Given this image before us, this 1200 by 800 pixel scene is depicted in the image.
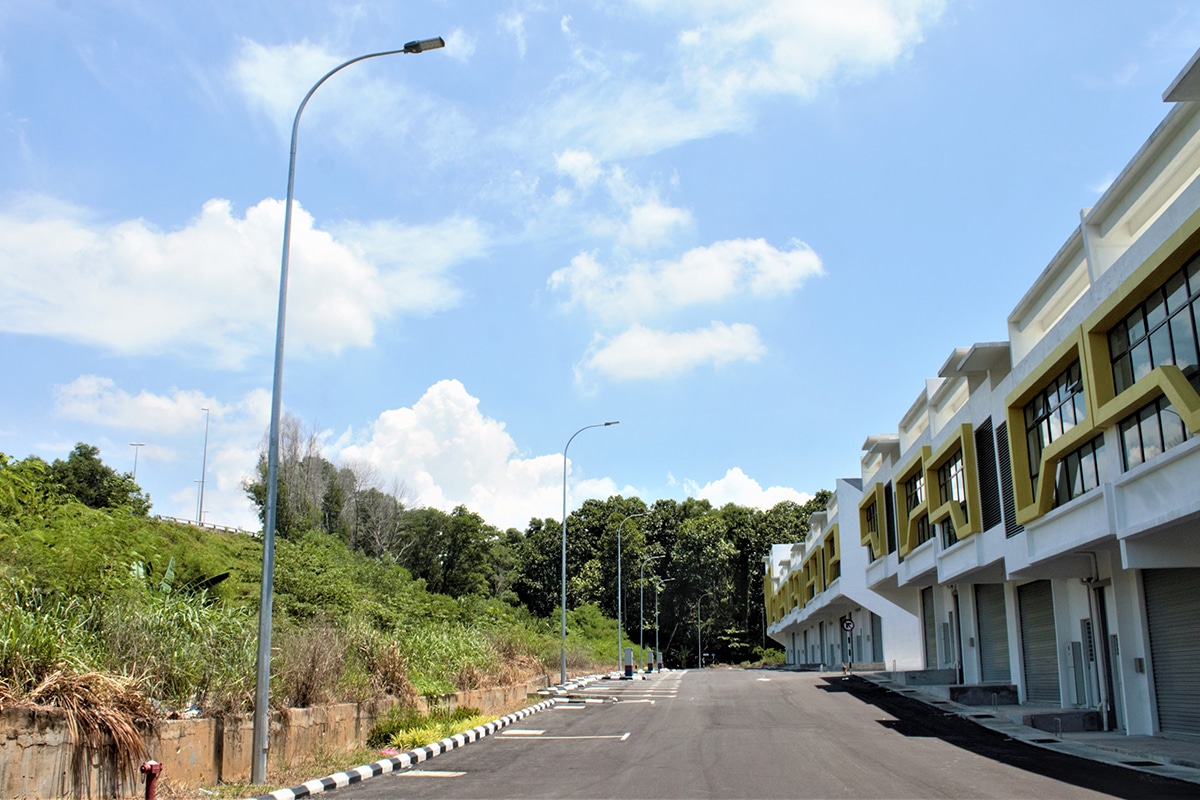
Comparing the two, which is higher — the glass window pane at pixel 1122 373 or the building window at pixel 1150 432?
the glass window pane at pixel 1122 373

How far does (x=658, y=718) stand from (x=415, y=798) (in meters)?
12.7

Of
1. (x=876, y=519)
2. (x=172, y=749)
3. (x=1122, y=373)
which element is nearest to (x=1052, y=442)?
(x=1122, y=373)

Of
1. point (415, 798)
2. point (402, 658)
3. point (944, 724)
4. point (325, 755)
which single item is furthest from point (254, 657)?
point (944, 724)

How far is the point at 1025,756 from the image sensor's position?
15734 millimetres

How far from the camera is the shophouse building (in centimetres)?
1496

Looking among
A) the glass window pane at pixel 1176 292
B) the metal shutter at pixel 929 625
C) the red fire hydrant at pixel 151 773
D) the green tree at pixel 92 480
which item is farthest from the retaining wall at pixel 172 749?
the green tree at pixel 92 480

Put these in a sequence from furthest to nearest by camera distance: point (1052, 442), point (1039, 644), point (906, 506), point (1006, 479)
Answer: point (906, 506)
point (1039, 644)
point (1006, 479)
point (1052, 442)

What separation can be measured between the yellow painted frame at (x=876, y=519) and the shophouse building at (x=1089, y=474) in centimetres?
481

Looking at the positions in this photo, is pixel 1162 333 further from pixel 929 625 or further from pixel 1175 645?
pixel 929 625

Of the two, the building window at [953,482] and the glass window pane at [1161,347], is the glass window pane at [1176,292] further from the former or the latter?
the building window at [953,482]

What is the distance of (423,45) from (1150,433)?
13.1 metres

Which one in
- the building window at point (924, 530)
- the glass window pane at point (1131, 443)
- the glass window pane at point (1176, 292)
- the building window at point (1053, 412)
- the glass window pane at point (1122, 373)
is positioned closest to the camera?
the glass window pane at point (1176, 292)

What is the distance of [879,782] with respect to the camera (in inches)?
486

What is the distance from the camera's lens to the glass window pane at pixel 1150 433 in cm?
1559
